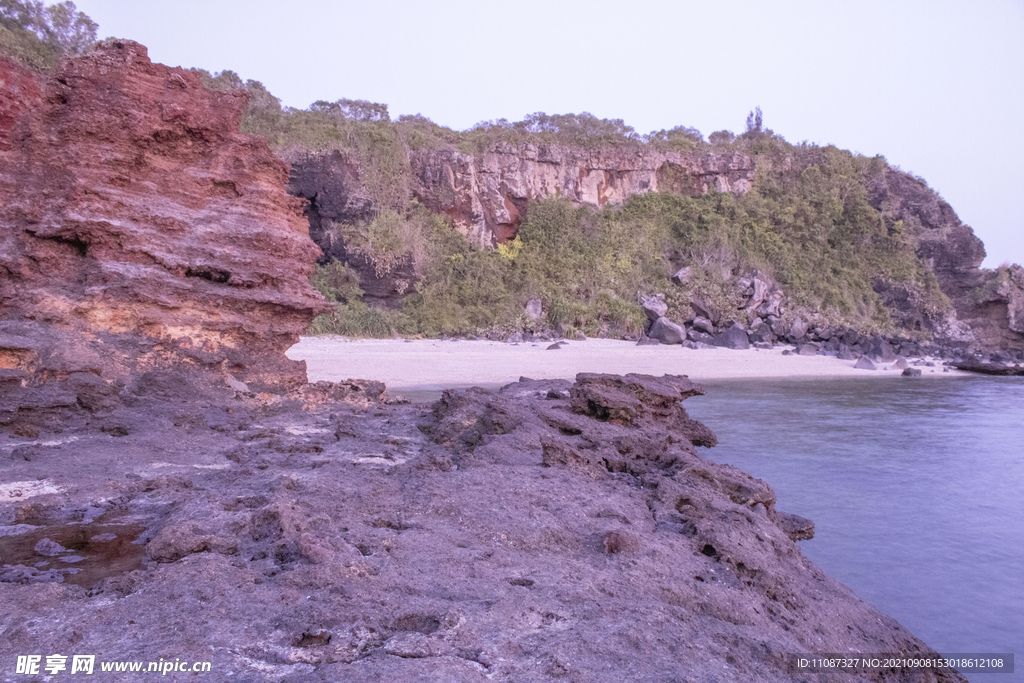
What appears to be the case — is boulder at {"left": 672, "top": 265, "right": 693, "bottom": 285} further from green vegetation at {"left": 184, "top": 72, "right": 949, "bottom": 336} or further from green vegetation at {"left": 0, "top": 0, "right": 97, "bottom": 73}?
green vegetation at {"left": 0, "top": 0, "right": 97, "bottom": 73}

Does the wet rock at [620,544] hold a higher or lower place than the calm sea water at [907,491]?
higher

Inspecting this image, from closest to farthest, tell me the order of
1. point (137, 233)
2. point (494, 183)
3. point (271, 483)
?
point (271, 483) < point (137, 233) < point (494, 183)

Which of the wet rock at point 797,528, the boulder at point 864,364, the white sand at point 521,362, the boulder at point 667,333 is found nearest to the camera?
the wet rock at point 797,528

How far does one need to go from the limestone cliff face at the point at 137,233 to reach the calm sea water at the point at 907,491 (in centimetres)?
595

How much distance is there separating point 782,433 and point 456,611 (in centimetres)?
887

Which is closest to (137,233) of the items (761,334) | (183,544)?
(183,544)

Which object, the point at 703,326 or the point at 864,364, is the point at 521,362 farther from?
the point at 864,364

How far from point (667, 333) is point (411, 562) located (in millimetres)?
19004

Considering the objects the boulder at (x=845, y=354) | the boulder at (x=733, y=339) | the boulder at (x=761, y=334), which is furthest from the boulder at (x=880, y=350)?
the boulder at (x=733, y=339)

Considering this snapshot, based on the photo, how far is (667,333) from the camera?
2086 centimetres

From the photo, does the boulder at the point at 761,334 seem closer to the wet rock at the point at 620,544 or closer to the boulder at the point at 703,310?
the boulder at the point at 703,310

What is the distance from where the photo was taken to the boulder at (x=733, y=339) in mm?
21203

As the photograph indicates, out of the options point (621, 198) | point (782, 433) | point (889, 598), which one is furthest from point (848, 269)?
point (889, 598)

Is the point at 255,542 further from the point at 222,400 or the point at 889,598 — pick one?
the point at 889,598
